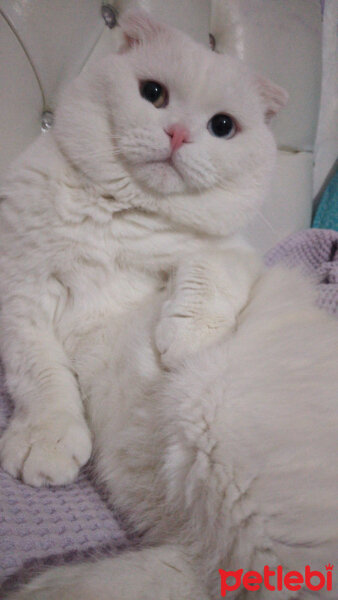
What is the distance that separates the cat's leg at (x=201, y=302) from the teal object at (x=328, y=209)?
1.18 metres

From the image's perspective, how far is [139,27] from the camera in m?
0.92

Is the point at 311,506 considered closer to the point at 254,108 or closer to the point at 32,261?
the point at 32,261

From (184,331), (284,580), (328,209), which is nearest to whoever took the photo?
(284,580)

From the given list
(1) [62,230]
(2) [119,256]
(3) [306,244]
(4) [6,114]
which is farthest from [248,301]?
(4) [6,114]

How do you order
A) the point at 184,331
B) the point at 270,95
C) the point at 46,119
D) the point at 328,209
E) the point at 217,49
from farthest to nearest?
the point at 328,209, the point at 217,49, the point at 46,119, the point at 270,95, the point at 184,331

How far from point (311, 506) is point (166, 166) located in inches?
24.6

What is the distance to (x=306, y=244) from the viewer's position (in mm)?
1439

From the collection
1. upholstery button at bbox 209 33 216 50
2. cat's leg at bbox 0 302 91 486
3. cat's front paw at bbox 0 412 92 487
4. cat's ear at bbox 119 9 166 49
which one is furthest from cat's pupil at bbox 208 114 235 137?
upholstery button at bbox 209 33 216 50

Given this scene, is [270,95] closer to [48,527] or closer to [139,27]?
[139,27]

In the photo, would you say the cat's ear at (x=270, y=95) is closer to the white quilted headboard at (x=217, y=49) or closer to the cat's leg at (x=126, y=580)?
the white quilted headboard at (x=217, y=49)

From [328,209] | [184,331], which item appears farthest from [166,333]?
[328,209]

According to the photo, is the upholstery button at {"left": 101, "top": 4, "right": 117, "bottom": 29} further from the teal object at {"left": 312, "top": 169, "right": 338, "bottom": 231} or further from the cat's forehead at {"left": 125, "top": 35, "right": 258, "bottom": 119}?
the teal object at {"left": 312, "top": 169, "right": 338, "bottom": 231}

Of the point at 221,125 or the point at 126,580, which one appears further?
the point at 221,125

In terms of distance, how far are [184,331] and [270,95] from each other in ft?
2.29
